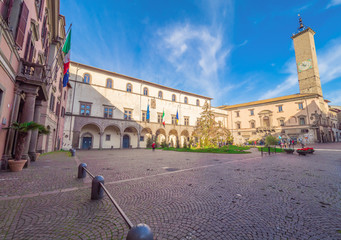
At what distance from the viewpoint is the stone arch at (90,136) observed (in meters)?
25.0

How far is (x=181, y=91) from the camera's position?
37250 millimetres

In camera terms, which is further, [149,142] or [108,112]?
[149,142]

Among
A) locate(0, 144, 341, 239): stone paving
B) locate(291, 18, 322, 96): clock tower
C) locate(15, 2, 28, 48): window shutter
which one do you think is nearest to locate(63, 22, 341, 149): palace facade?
locate(291, 18, 322, 96): clock tower

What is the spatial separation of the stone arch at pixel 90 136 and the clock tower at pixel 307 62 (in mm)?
51571

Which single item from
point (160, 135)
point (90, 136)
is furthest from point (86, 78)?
point (160, 135)

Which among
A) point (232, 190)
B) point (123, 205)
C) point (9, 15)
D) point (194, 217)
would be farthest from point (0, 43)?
point (232, 190)

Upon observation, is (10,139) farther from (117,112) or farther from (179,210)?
(117,112)

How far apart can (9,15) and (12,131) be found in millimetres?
5158

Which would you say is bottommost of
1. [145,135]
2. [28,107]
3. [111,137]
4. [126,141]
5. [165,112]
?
[126,141]

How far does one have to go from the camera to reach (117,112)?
27547mm

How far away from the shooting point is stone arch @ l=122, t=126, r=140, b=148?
29.3 meters

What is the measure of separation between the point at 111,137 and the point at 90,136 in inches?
135

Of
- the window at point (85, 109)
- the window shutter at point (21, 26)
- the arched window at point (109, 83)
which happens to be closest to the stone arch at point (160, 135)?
the arched window at point (109, 83)

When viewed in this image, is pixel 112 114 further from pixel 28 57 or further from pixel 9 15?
pixel 9 15
